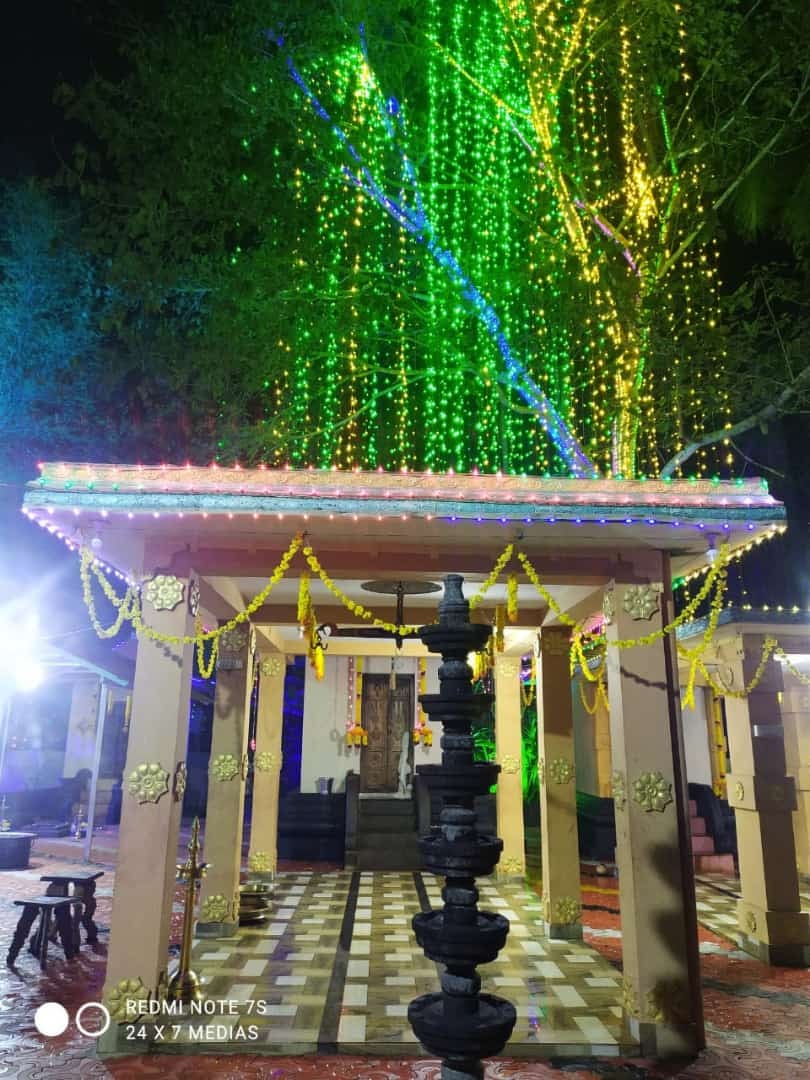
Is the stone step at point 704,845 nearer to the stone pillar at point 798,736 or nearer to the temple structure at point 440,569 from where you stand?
the stone pillar at point 798,736

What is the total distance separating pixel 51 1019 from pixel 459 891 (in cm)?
491

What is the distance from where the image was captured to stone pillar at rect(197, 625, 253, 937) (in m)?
9.23

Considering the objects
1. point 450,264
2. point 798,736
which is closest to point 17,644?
point 450,264

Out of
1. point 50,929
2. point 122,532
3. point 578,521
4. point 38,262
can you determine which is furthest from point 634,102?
point 50,929

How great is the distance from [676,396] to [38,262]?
1256cm

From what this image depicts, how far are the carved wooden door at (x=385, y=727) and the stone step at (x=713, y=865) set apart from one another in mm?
6850

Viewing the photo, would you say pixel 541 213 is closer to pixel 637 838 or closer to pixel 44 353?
pixel 637 838

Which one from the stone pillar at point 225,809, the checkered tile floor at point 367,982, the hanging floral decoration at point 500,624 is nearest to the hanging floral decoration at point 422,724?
the checkered tile floor at point 367,982

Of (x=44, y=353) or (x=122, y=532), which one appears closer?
(x=122, y=532)

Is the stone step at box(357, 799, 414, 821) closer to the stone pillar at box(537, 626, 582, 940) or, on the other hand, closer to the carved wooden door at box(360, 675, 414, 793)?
the carved wooden door at box(360, 675, 414, 793)

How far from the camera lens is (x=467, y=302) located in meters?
11.5

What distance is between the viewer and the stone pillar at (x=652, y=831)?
19.4ft

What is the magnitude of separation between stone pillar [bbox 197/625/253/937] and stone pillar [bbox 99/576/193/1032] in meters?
2.96

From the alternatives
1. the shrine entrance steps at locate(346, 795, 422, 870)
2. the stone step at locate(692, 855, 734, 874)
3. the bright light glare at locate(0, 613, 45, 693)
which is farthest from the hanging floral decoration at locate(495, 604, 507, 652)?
the stone step at locate(692, 855, 734, 874)
